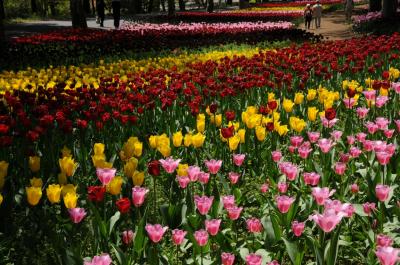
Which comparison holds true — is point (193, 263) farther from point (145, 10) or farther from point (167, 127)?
point (145, 10)

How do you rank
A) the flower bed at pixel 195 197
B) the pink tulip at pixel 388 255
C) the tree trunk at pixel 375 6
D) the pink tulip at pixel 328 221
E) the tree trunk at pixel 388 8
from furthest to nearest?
the tree trunk at pixel 375 6, the tree trunk at pixel 388 8, the flower bed at pixel 195 197, the pink tulip at pixel 328 221, the pink tulip at pixel 388 255

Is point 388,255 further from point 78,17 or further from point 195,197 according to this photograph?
point 78,17

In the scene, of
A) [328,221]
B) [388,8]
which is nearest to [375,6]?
[388,8]

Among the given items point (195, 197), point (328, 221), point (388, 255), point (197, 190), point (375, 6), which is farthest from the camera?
point (375, 6)

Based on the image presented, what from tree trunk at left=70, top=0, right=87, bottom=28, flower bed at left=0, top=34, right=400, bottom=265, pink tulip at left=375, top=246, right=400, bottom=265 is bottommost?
flower bed at left=0, top=34, right=400, bottom=265

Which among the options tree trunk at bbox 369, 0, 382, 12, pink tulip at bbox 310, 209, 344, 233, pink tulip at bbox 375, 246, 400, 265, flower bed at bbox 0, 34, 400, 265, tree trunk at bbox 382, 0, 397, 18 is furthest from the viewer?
tree trunk at bbox 369, 0, 382, 12

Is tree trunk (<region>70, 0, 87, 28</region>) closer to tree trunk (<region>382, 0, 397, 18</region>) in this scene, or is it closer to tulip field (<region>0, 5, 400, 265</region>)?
tree trunk (<region>382, 0, 397, 18</region>)

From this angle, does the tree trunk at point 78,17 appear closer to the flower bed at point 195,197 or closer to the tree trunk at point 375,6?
the tree trunk at point 375,6

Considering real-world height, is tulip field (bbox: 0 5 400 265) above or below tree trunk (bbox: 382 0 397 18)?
below

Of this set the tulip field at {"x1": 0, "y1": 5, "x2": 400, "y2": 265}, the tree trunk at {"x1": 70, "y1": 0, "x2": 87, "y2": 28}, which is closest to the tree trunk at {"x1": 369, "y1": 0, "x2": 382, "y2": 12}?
the tree trunk at {"x1": 70, "y1": 0, "x2": 87, "y2": 28}

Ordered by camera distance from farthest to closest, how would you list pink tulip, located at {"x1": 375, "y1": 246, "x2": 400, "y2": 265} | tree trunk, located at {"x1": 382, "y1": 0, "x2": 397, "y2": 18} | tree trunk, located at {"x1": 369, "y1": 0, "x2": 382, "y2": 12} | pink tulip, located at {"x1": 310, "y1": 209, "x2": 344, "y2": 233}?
1. tree trunk, located at {"x1": 369, "y1": 0, "x2": 382, "y2": 12}
2. tree trunk, located at {"x1": 382, "y1": 0, "x2": 397, "y2": 18}
3. pink tulip, located at {"x1": 310, "y1": 209, "x2": 344, "y2": 233}
4. pink tulip, located at {"x1": 375, "y1": 246, "x2": 400, "y2": 265}

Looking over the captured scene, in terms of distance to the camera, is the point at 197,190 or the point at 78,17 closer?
the point at 197,190

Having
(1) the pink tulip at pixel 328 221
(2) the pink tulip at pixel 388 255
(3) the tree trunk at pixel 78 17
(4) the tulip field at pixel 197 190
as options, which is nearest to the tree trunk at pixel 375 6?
(3) the tree trunk at pixel 78 17

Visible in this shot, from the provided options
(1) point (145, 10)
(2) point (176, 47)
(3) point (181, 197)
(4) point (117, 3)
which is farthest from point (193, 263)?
(1) point (145, 10)
